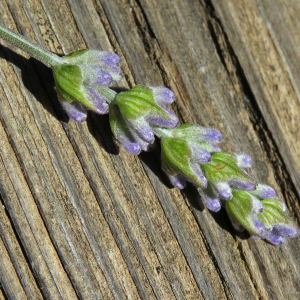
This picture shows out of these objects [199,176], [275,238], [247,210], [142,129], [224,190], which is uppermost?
[142,129]

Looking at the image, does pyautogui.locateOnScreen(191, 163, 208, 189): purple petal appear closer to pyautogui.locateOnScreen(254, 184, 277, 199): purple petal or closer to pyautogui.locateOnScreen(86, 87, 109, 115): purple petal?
pyautogui.locateOnScreen(254, 184, 277, 199): purple petal

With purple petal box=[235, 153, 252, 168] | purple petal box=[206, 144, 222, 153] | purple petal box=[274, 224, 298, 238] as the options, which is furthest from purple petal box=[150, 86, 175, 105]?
purple petal box=[274, 224, 298, 238]

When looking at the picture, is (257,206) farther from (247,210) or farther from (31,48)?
(31,48)

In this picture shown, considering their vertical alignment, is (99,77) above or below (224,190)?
above

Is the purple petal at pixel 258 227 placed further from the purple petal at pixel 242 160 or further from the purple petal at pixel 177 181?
the purple petal at pixel 177 181

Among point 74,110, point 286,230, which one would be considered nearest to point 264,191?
point 286,230

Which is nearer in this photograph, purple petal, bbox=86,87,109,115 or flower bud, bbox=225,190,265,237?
purple petal, bbox=86,87,109,115

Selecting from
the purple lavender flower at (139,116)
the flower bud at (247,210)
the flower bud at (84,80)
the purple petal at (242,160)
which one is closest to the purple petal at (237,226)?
the flower bud at (247,210)
